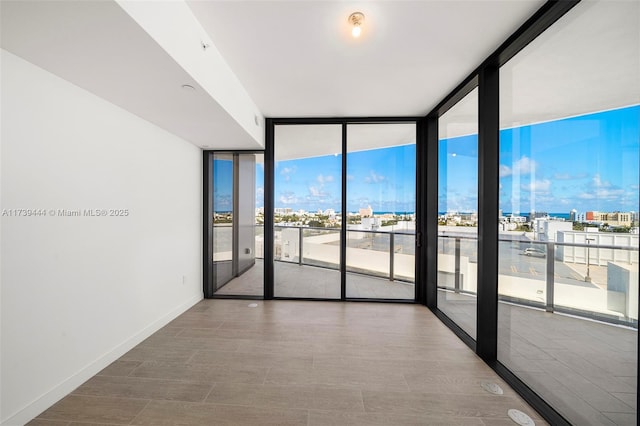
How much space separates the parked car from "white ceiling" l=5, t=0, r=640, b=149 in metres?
0.94

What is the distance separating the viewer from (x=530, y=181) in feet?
6.51

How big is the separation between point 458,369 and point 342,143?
303 cm

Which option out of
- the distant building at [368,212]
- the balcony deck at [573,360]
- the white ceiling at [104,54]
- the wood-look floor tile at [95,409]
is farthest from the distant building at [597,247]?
the wood-look floor tile at [95,409]

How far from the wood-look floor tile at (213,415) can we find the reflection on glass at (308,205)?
222 centimetres

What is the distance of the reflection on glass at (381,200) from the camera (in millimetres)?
3961

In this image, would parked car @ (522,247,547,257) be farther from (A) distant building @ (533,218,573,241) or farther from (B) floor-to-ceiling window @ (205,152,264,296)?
(B) floor-to-ceiling window @ (205,152,264,296)

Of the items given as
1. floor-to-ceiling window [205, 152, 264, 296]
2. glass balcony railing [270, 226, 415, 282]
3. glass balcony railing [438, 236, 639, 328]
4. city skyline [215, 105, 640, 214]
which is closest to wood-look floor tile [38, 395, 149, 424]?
floor-to-ceiling window [205, 152, 264, 296]

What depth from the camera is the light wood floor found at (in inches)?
69.7

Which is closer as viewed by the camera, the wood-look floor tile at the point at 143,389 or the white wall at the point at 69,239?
the white wall at the point at 69,239

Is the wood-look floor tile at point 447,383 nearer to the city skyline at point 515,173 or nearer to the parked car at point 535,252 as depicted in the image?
the parked car at point 535,252

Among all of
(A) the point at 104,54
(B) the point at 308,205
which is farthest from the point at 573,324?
(A) the point at 104,54

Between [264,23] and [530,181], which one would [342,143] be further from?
[530,181]

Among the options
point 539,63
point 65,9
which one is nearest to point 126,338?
point 65,9

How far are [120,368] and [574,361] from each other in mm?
3498
